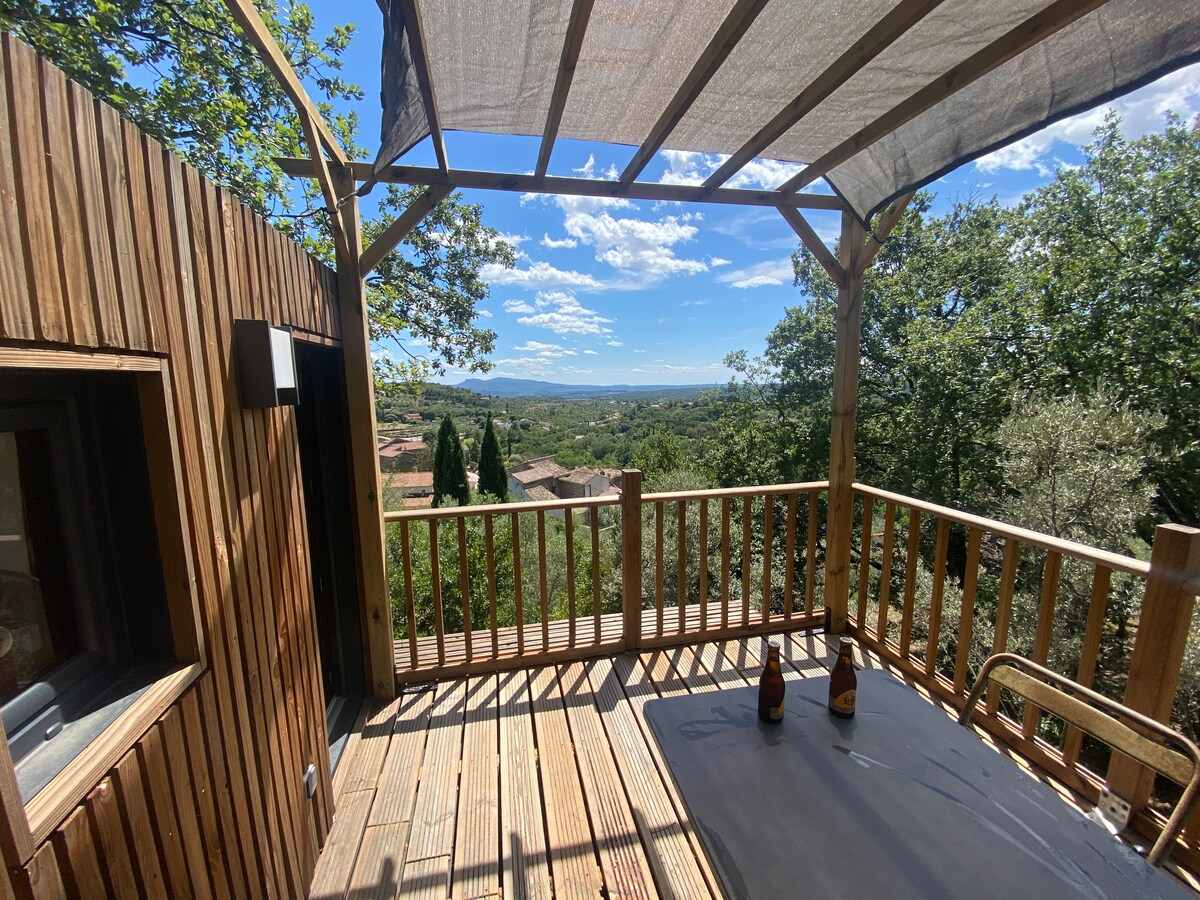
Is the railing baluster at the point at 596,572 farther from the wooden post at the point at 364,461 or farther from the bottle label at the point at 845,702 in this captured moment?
the bottle label at the point at 845,702

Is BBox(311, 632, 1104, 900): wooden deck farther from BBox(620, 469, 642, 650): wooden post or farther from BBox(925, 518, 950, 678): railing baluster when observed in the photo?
BBox(925, 518, 950, 678): railing baluster

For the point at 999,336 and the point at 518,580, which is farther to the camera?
the point at 999,336

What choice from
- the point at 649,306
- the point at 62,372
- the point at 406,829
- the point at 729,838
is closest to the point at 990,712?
the point at 729,838

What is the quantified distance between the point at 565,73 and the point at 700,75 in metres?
0.43

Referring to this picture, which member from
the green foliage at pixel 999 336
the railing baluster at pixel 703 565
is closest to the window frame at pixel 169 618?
the railing baluster at pixel 703 565

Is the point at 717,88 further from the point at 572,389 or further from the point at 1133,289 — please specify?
the point at 572,389

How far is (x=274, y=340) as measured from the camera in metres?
1.41

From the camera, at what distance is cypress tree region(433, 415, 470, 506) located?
1977cm

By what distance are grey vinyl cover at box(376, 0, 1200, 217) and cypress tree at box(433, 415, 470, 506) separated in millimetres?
18546

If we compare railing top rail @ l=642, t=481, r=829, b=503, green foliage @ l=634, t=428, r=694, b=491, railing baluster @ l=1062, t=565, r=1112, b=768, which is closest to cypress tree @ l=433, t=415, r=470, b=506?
green foliage @ l=634, t=428, r=694, b=491

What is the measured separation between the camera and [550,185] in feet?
7.55

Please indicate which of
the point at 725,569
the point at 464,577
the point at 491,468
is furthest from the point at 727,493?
the point at 491,468

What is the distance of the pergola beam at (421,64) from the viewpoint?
1269 mm

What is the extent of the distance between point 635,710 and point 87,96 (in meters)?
2.66
